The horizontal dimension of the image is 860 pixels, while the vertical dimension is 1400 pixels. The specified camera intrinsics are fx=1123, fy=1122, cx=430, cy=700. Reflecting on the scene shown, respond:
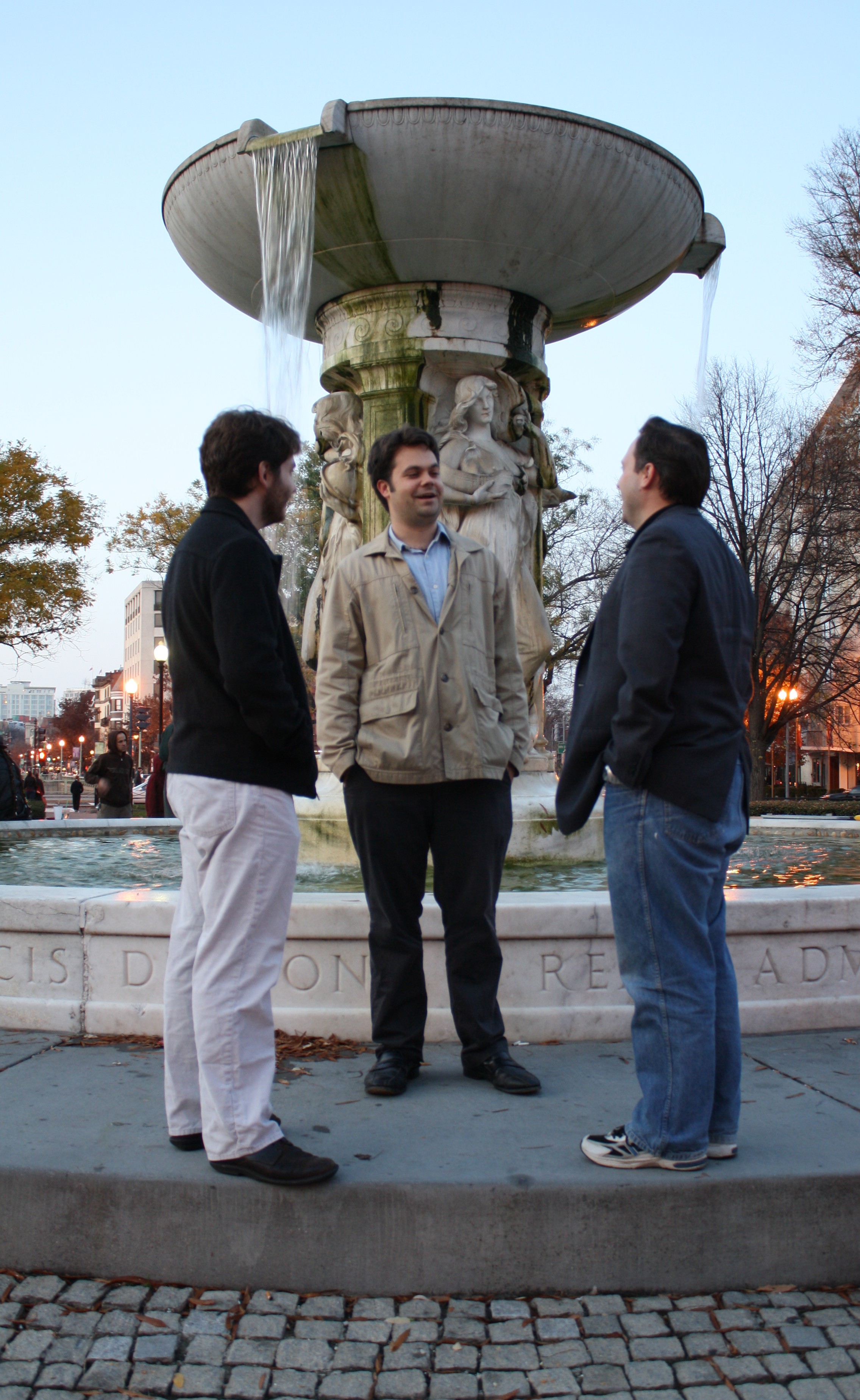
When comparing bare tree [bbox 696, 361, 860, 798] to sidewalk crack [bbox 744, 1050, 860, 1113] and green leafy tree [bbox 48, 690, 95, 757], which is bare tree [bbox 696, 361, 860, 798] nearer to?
sidewalk crack [bbox 744, 1050, 860, 1113]

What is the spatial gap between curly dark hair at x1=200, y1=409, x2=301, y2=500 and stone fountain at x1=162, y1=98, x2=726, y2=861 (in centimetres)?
382

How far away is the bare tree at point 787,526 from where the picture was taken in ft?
83.1

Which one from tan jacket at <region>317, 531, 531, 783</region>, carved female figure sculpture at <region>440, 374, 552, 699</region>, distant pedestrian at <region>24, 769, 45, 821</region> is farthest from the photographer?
distant pedestrian at <region>24, 769, 45, 821</region>

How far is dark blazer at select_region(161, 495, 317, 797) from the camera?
2.71m

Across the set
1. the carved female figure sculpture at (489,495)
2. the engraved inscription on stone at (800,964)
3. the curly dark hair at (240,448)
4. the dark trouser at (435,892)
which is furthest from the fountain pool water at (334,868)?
the curly dark hair at (240,448)

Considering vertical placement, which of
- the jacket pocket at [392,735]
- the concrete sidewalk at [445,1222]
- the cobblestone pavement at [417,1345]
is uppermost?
the jacket pocket at [392,735]

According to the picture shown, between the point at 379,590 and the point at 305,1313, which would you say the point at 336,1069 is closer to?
the point at 305,1313

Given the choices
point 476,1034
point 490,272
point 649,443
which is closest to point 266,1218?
point 476,1034

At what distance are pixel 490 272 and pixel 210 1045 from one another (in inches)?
223

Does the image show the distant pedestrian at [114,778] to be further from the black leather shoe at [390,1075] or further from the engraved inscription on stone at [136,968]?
the black leather shoe at [390,1075]

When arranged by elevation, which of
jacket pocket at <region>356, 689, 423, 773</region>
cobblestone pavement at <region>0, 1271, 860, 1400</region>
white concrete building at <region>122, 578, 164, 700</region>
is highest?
white concrete building at <region>122, 578, 164, 700</region>

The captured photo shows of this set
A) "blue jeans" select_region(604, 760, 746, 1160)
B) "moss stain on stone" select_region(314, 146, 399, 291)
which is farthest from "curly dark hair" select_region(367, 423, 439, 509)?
"moss stain on stone" select_region(314, 146, 399, 291)

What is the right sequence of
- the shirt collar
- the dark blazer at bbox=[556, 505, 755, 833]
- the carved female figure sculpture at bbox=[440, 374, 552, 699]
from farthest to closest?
the carved female figure sculpture at bbox=[440, 374, 552, 699]
the shirt collar
the dark blazer at bbox=[556, 505, 755, 833]

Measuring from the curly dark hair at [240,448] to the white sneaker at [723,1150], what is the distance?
80.3 inches
